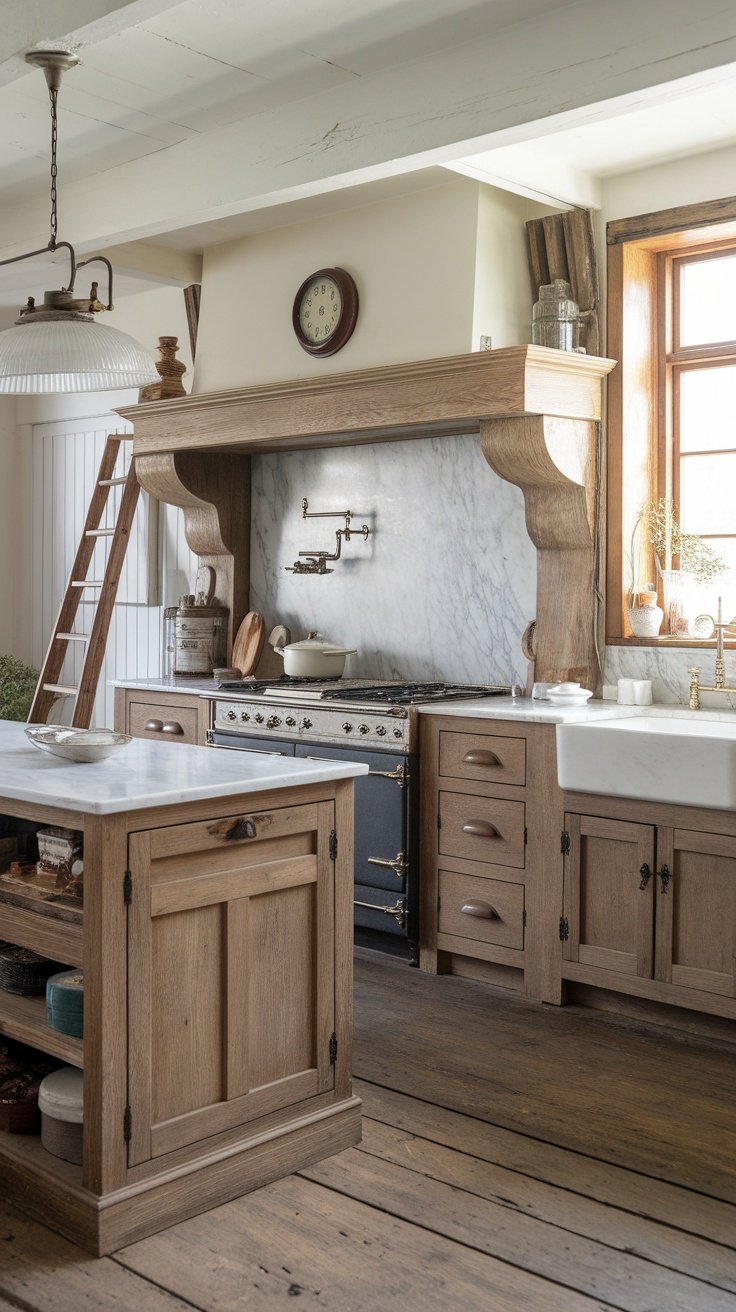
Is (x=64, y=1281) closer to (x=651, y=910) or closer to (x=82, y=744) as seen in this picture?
(x=82, y=744)

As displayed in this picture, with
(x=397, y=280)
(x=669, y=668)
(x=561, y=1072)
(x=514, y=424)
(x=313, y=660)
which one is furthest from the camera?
(x=313, y=660)

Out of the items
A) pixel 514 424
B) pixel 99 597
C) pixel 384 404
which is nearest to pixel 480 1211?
pixel 514 424

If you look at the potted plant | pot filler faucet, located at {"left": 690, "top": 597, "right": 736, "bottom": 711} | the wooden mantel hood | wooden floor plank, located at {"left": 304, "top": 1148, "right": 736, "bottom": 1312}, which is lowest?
wooden floor plank, located at {"left": 304, "top": 1148, "right": 736, "bottom": 1312}

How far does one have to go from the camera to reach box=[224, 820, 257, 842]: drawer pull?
2.82 m

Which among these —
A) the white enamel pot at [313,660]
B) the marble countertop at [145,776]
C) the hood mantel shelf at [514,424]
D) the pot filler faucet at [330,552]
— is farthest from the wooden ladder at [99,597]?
the marble countertop at [145,776]

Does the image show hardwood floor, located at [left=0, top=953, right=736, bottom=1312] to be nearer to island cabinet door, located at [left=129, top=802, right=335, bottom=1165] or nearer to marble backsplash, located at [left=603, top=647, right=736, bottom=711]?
island cabinet door, located at [left=129, top=802, right=335, bottom=1165]

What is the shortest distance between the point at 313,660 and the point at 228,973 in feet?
8.49

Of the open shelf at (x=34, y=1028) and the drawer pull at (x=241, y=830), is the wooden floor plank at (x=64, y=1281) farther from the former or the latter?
the drawer pull at (x=241, y=830)

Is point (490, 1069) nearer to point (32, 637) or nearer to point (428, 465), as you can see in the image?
point (428, 465)

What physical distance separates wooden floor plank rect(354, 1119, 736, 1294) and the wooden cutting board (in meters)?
2.88

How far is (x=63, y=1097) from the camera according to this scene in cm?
278

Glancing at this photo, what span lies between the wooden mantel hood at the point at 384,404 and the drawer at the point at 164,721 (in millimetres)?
1184

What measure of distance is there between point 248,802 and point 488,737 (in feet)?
5.30

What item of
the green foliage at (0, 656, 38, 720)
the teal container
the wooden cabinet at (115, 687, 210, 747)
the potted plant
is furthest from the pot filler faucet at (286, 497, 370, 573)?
the teal container
